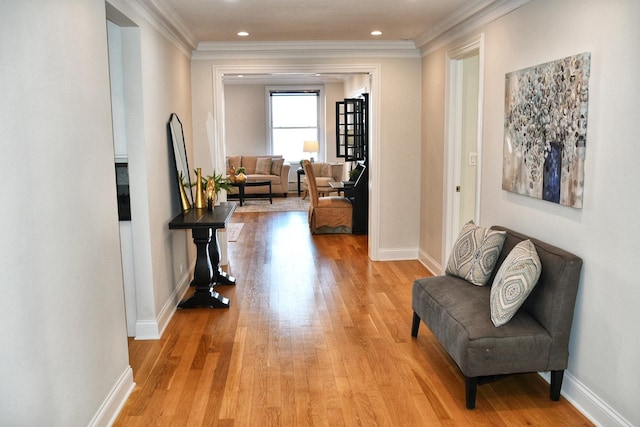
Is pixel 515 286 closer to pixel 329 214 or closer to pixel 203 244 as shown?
pixel 203 244

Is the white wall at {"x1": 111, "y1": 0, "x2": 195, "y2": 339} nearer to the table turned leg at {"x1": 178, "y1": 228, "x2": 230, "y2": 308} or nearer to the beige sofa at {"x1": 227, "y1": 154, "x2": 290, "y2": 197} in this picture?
the table turned leg at {"x1": 178, "y1": 228, "x2": 230, "y2": 308}

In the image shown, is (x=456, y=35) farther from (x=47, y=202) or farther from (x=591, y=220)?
(x=47, y=202)

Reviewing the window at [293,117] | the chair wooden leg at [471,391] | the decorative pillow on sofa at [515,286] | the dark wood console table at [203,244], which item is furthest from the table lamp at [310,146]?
the chair wooden leg at [471,391]

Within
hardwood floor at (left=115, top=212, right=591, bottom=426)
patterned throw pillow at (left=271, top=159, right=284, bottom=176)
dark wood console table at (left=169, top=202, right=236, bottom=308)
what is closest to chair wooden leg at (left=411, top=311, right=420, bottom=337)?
hardwood floor at (left=115, top=212, right=591, bottom=426)

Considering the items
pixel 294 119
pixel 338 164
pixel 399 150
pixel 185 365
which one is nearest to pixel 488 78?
pixel 399 150

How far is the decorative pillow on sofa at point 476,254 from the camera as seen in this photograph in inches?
145

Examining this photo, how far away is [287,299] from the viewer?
16.9 ft

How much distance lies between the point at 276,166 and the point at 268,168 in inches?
7.4

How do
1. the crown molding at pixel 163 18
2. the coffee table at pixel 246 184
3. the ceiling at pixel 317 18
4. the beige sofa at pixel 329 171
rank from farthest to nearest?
the beige sofa at pixel 329 171 → the coffee table at pixel 246 184 → the ceiling at pixel 317 18 → the crown molding at pixel 163 18

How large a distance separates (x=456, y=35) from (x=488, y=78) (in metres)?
0.93

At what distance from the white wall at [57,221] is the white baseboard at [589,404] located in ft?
8.07

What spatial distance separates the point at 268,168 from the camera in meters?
12.4

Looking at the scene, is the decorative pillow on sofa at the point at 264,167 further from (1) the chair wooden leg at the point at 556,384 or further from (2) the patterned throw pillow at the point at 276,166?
(1) the chair wooden leg at the point at 556,384

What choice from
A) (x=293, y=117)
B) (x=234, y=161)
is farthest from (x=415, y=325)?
(x=293, y=117)
